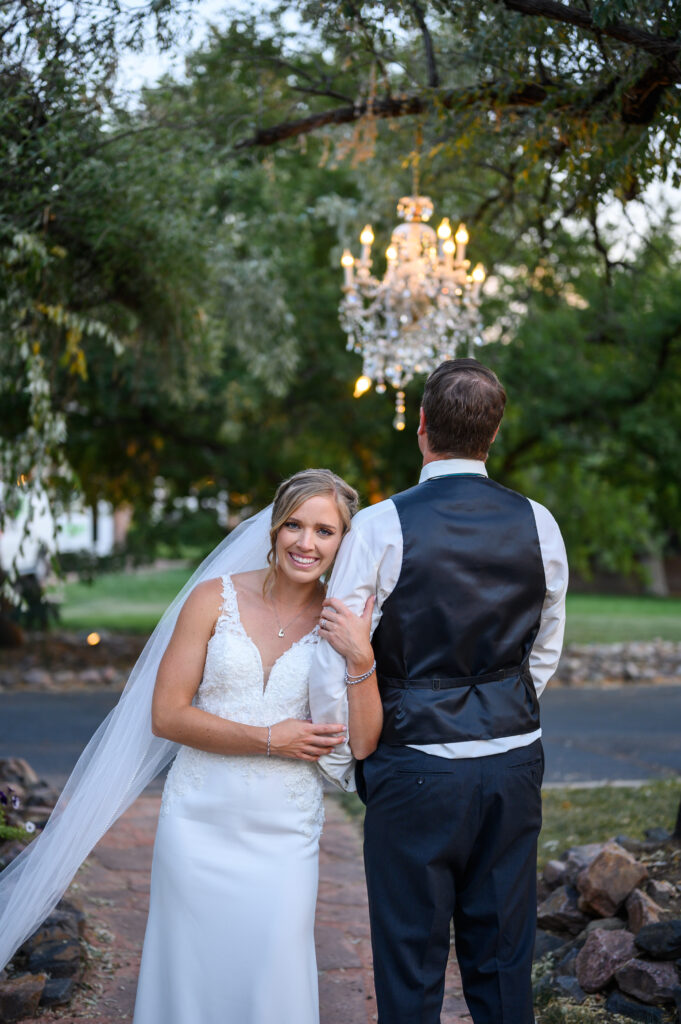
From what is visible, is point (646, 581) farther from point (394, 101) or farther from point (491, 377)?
point (491, 377)

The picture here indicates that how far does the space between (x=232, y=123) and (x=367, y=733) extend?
4739 mm

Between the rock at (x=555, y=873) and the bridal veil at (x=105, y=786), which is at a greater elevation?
the bridal veil at (x=105, y=786)

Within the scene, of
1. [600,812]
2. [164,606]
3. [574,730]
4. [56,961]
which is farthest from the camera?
[164,606]

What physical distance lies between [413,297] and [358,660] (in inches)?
214

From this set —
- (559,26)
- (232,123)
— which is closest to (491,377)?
(559,26)

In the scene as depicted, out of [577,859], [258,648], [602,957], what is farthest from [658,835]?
[258,648]

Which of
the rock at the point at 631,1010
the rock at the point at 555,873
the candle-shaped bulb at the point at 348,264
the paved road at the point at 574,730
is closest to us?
the rock at the point at 631,1010

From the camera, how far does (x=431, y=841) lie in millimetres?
2398

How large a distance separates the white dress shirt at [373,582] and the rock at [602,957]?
134 cm

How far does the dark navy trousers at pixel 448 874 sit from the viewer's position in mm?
2400

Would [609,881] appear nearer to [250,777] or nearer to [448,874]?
[448,874]

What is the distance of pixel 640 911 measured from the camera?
355 centimetres

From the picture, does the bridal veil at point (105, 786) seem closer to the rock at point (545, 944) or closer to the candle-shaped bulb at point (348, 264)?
the rock at point (545, 944)

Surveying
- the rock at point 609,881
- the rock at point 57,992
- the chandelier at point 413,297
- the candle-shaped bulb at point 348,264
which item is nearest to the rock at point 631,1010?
the rock at point 609,881
